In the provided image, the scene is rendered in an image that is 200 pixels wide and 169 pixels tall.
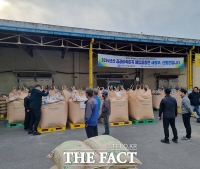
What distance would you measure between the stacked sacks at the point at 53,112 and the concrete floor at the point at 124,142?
0.37 meters

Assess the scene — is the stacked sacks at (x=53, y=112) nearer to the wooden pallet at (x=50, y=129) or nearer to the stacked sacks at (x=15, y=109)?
the wooden pallet at (x=50, y=129)

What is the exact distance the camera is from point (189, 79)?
402 inches

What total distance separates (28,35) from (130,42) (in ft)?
17.0

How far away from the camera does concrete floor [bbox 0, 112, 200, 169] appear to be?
3346mm

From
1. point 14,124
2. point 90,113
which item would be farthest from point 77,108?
point 14,124

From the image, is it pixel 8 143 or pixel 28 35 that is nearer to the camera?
pixel 8 143

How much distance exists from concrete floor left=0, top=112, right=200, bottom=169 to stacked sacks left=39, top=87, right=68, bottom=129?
14.5 inches

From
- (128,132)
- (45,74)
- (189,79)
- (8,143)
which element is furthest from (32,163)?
(189,79)

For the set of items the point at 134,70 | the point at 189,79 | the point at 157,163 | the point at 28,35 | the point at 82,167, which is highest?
the point at 28,35

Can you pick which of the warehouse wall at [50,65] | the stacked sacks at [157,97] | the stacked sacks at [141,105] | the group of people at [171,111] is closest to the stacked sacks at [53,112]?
the stacked sacks at [141,105]

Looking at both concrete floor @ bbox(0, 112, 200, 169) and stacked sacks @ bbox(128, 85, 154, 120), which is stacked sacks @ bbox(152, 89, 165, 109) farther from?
concrete floor @ bbox(0, 112, 200, 169)

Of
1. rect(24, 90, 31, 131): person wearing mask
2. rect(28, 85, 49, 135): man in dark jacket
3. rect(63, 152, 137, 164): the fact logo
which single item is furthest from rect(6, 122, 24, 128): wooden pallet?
rect(63, 152, 137, 164): the fact logo

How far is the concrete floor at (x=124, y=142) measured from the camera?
3346 millimetres

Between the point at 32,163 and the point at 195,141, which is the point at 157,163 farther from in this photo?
the point at 32,163
